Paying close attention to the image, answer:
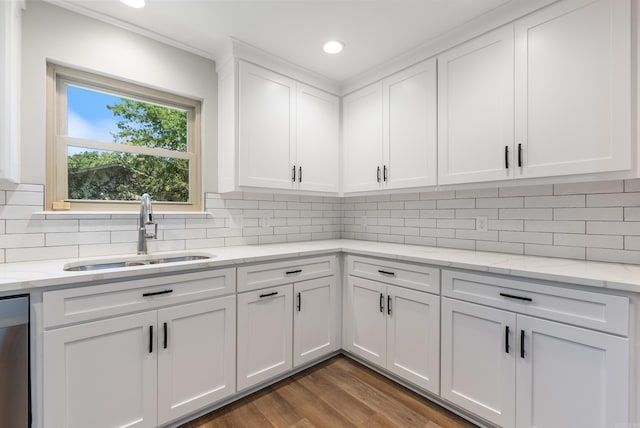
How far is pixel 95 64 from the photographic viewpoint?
1864 mm

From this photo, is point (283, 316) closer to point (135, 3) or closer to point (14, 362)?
point (14, 362)

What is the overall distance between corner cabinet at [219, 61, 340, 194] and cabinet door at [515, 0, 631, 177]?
1.49 meters

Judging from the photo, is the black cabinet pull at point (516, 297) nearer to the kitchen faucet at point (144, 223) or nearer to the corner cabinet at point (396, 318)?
the corner cabinet at point (396, 318)

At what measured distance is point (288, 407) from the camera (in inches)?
70.9

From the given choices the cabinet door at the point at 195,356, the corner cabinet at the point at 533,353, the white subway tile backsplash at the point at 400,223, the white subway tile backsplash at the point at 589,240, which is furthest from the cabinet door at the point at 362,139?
the cabinet door at the point at 195,356

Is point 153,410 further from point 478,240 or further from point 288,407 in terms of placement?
point 478,240

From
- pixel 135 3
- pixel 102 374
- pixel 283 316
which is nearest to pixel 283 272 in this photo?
pixel 283 316

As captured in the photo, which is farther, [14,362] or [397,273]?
[397,273]

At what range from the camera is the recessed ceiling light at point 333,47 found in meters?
2.11

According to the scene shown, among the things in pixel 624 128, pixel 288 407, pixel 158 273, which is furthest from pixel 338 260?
pixel 624 128

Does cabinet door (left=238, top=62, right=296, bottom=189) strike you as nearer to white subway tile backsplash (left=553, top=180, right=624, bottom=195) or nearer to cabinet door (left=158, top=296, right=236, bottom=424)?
cabinet door (left=158, top=296, right=236, bottom=424)

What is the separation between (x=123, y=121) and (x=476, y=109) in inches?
94.9

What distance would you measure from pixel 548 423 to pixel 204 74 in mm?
3020

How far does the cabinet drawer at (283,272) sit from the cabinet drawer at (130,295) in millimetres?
90
